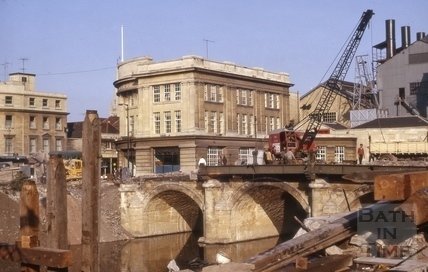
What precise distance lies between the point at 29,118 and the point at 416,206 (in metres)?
68.2

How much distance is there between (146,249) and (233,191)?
7.04 metres

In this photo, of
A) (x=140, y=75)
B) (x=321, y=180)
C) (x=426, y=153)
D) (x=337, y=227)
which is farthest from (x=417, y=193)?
(x=140, y=75)

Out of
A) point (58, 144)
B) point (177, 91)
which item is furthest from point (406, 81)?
point (58, 144)

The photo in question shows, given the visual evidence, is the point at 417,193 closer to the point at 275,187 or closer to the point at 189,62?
the point at 275,187

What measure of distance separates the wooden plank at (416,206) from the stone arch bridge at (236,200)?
2418 centimetres

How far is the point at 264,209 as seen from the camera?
4538cm

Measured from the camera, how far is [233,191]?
41.9m

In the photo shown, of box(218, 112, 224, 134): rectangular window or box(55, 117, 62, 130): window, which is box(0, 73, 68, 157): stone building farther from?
box(218, 112, 224, 134): rectangular window

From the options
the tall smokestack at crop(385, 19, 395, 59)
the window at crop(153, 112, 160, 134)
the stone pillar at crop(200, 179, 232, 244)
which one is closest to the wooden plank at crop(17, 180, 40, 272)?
the stone pillar at crop(200, 179, 232, 244)

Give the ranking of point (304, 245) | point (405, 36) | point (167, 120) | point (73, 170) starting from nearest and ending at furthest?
point (304, 245), point (73, 170), point (167, 120), point (405, 36)

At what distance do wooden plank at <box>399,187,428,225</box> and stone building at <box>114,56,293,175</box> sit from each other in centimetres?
4763

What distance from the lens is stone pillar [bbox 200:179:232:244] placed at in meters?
42.0

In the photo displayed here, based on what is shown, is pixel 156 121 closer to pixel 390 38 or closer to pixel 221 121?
pixel 221 121

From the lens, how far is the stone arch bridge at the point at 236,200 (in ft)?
114
